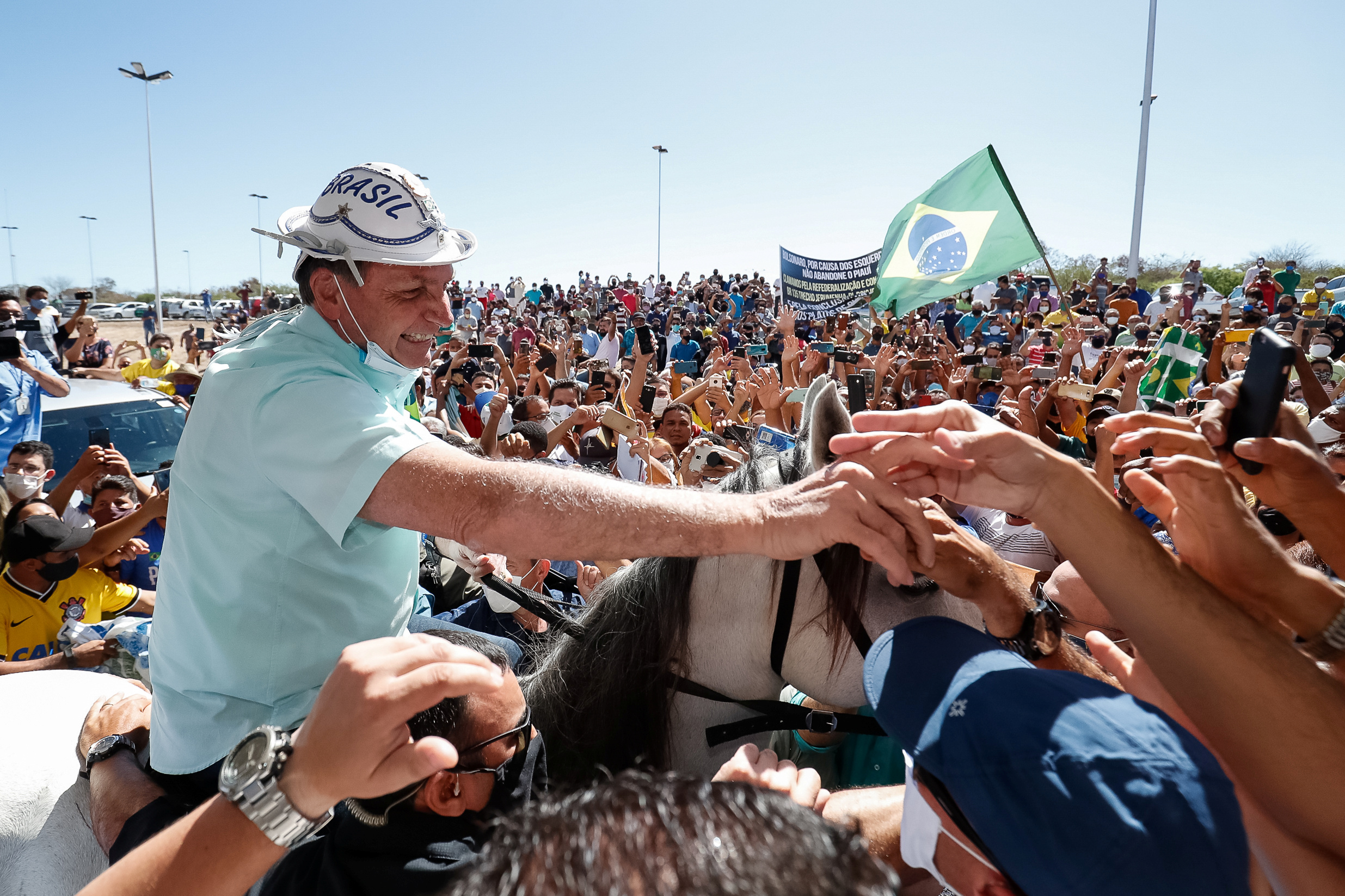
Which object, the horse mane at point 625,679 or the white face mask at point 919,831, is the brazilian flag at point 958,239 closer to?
the horse mane at point 625,679

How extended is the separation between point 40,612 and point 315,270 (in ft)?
11.3

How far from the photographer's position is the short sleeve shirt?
1559mm

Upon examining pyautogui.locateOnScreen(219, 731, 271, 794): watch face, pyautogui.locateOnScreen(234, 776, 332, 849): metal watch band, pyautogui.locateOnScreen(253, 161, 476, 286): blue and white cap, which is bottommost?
pyautogui.locateOnScreen(234, 776, 332, 849): metal watch band

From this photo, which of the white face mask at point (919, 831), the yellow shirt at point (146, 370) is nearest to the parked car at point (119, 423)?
the yellow shirt at point (146, 370)

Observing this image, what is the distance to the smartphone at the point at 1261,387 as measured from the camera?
4.36ft

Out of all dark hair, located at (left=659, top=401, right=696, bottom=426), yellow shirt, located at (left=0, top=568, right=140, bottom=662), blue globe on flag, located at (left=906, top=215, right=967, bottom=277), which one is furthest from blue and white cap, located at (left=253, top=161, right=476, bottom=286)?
blue globe on flag, located at (left=906, top=215, right=967, bottom=277)

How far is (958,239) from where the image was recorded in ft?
26.5

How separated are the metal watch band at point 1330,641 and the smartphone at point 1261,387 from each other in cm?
34

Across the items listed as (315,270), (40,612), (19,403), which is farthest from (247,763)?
(19,403)

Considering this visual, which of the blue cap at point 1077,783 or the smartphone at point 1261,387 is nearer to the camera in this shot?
the blue cap at point 1077,783

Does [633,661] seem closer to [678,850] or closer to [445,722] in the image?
[445,722]

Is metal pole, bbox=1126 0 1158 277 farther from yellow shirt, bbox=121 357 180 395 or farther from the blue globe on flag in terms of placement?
yellow shirt, bbox=121 357 180 395

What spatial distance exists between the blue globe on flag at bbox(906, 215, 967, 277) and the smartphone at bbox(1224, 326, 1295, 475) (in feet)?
22.8

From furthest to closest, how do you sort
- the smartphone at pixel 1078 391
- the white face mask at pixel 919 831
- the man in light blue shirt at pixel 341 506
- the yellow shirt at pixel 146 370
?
the yellow shirt at pixel 146 370 → the smartphone at pixel 1078 391 → the man in light blue shirt at pixel 341 506 → the white face mask at pixel 919 831
